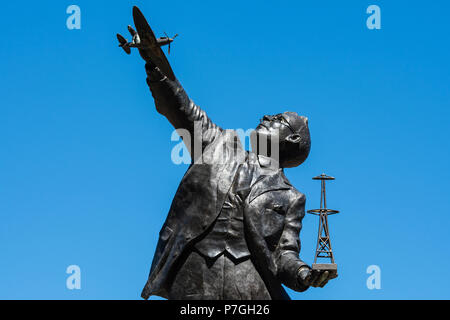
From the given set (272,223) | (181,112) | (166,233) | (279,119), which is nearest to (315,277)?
(272,223)

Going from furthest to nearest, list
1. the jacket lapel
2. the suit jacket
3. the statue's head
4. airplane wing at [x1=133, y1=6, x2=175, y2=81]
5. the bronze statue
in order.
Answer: the statue's head, the jacket lapel, the suit jacket, the bronze statue, airplane wing at [x1=133, y1=6, x2=175, y2=81]

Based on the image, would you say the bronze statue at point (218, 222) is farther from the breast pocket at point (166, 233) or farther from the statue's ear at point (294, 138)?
the statue's ear at point (294, 138)

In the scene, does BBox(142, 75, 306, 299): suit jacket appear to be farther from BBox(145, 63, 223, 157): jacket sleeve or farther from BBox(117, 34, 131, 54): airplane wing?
BBox(117, 34, 131, 54): airplane wing

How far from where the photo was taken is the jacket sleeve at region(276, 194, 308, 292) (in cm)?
905

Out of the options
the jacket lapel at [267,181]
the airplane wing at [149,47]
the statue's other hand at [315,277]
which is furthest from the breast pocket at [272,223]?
the airplane wing at [149,47]

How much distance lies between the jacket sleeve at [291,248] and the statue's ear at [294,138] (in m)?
0.62

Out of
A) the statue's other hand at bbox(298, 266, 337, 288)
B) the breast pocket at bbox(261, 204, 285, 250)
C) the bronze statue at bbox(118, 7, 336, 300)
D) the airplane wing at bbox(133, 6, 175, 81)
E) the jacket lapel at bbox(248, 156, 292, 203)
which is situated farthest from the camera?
the jacket lapel at bbox(248, 156, 292, 203)

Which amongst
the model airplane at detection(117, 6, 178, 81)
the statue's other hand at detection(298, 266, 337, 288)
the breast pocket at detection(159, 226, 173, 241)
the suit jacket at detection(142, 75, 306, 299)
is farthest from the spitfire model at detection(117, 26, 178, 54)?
the statue's other hand at detection(298, 266, 337, 288)

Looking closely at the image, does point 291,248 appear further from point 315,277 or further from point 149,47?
point 149,47

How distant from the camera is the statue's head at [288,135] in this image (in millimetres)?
9891

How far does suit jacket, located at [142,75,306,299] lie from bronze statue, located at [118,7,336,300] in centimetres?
1

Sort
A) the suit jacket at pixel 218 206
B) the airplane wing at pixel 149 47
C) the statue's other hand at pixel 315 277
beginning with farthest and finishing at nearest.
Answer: the suit jacket at pixel 218 206
the airplane wing at pixel 149 47
the statue's other hand at pixel 315 277

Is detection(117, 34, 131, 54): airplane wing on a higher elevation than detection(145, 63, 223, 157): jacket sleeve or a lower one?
higher

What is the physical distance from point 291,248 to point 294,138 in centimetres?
130
